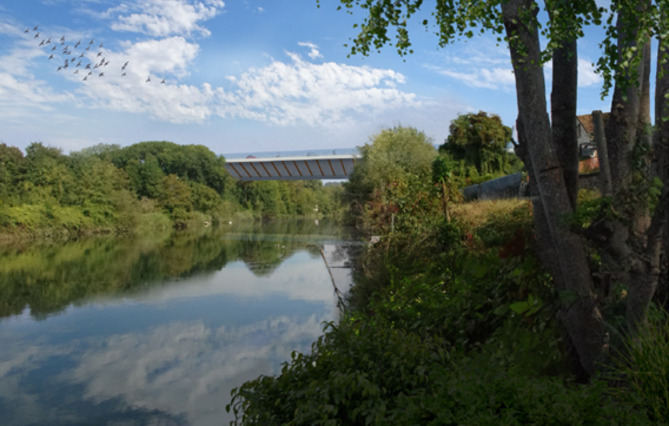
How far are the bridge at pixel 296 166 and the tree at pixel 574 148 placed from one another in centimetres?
3629

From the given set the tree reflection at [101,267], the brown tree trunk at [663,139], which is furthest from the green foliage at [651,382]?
the tree reflection at [101,267]

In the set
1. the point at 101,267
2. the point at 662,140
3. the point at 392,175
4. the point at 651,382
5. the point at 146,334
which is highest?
the point at 392,175

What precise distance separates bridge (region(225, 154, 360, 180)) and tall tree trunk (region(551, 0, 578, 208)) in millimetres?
36182

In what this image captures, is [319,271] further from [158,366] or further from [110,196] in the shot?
[110,196]

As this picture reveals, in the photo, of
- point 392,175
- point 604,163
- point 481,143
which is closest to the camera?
point 604,163

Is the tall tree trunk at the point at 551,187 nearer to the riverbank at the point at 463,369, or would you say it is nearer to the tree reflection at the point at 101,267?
the riverbank at the point at 463,369

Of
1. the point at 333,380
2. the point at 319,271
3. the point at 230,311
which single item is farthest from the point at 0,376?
the point at 319,271

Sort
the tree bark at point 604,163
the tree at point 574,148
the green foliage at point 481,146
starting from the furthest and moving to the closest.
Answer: the green foliage at point 481,146, the tree bark at point 604,163, the tree at point 574,148

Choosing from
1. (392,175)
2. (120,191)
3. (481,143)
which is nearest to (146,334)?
(392,175)

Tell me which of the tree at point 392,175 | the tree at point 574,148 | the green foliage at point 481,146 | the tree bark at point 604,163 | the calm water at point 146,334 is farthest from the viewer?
the green foliage at point 481,146

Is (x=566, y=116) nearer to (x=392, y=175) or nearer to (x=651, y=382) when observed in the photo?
(x=651, y=382)

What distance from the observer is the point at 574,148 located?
190 inches

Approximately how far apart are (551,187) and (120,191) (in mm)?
57273

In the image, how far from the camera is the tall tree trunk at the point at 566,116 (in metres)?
4.76
